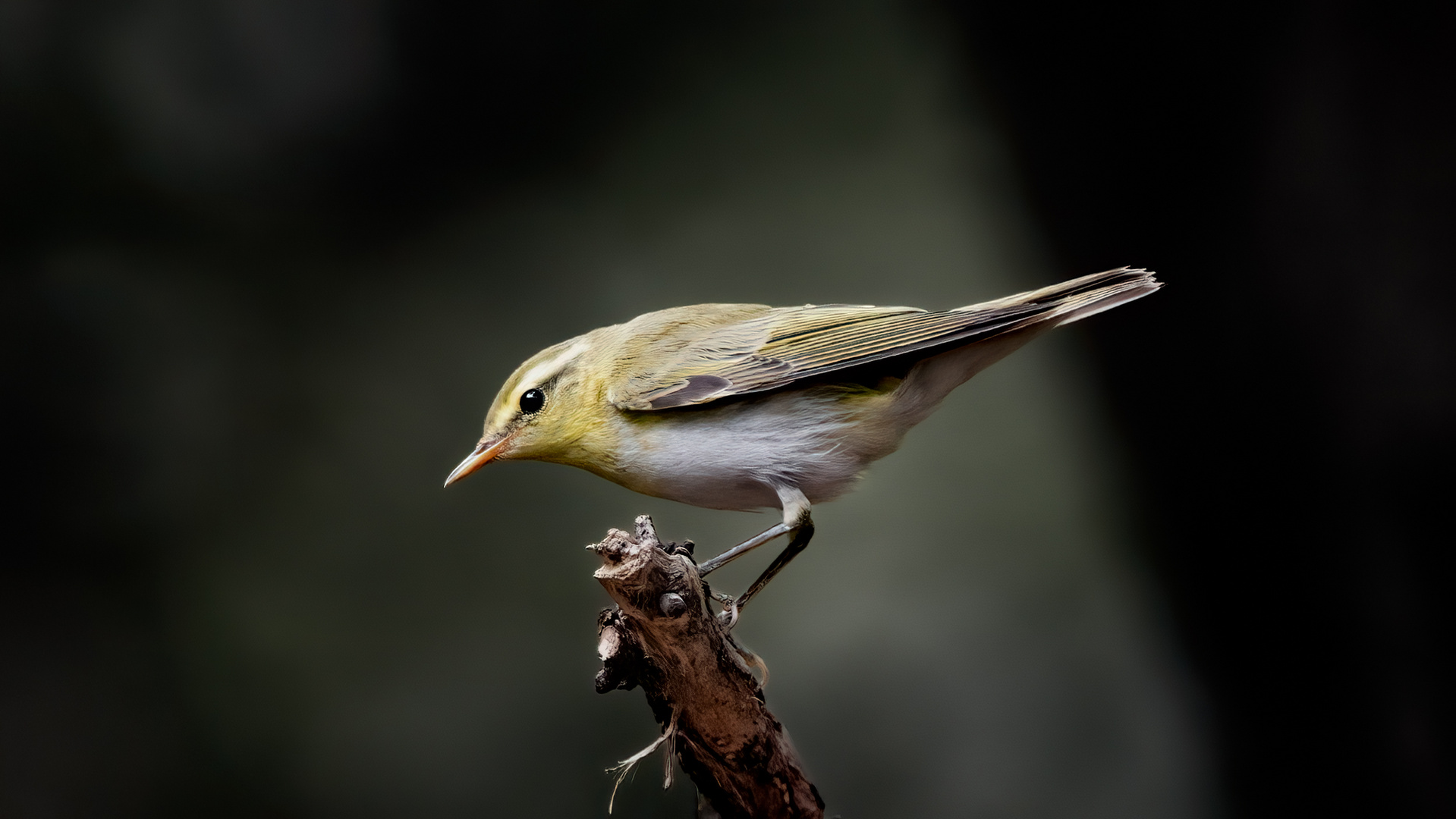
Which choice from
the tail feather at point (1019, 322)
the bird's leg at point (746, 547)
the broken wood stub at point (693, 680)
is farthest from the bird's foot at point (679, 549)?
the tail feather at point (1019, 322)

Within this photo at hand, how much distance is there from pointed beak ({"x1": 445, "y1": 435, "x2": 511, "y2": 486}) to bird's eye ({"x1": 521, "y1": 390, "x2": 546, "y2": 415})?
8 cm

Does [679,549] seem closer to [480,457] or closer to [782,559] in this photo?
[782,559]

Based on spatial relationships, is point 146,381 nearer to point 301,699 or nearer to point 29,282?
point 29,282

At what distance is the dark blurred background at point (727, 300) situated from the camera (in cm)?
286

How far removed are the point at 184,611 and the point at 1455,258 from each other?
4210 millimetres

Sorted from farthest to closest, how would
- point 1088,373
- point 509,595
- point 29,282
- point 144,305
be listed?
1. point 1088,373
2. point 509,595
3. point 144,305
4. point 29,282

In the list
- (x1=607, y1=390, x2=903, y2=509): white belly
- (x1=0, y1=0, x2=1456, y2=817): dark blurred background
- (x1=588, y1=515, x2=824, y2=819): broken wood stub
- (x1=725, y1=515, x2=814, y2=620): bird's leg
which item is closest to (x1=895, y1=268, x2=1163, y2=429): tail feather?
A: (x1=607, y1=390, x2=903, y2=509): white belly

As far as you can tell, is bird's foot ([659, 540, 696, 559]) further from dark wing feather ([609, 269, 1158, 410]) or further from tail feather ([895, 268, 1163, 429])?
tail feather ([895, 268, 1163, 429])

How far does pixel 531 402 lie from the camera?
6.66 feet

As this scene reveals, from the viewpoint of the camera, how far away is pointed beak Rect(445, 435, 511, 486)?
1.98 metres

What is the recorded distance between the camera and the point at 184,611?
3.01m

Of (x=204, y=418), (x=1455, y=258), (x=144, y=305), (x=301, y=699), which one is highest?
(x=144, y=305)

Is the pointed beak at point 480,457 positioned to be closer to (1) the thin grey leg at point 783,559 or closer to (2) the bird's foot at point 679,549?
(2) the bird's foot at point 679,549

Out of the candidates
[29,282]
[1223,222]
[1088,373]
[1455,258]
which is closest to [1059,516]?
[1088,373]
